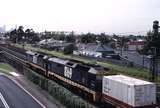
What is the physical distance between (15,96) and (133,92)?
19352 millimetres

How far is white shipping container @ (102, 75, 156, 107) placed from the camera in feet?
85.5

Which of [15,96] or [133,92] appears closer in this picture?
[133,92]

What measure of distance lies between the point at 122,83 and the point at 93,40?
456 feet

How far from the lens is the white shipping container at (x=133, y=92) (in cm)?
2605

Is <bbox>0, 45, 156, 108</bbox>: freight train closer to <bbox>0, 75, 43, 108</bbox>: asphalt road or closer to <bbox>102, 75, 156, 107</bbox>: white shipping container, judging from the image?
<bbox>102, 75, 156, 107</bbox>: white shipping container

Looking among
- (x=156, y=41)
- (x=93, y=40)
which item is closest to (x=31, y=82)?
(x=156, y=41)

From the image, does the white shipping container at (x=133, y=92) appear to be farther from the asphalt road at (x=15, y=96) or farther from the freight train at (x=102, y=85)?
the asphalt road at (x=15, y=96)

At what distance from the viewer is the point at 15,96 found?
1564 inches

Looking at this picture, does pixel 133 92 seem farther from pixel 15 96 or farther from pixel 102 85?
pixel 15 96

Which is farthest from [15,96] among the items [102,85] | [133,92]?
[133,92]

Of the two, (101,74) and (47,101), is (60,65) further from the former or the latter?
(101,74)

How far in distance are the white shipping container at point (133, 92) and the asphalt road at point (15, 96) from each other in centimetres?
973

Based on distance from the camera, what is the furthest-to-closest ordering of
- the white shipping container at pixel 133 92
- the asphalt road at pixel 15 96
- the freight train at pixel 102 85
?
the asphalt road at pixel 15 96 < the freight train at pixel 102 85 < the white shipping container at pixel 133 92

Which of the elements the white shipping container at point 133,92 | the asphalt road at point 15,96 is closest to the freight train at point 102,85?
the white shipping container at point 133,92
